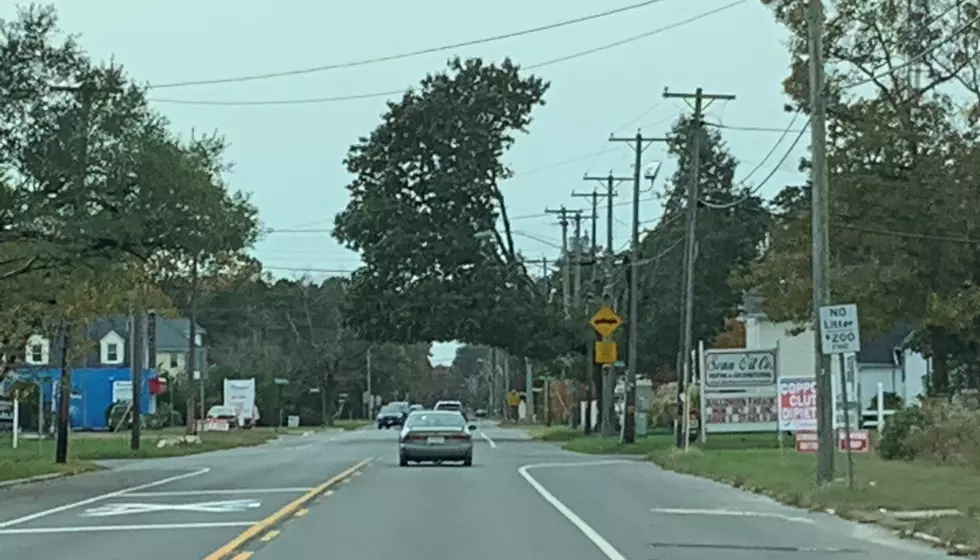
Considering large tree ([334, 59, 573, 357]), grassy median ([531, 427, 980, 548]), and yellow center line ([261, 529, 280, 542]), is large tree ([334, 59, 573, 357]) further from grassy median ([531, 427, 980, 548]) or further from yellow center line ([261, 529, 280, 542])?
yellow center line ([261, 529, 280, 542])

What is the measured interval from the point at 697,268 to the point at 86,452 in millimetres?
37769

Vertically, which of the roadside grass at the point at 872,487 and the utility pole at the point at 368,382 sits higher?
the utility pole at the point at 368,382

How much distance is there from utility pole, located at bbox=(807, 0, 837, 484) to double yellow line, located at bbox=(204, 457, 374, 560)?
838 cm

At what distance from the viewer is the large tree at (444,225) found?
62.2 metres

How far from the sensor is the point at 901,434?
3616 centimetres

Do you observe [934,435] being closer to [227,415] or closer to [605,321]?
[605,321]

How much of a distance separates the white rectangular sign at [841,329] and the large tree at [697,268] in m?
47.9

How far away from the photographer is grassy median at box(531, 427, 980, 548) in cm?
2034


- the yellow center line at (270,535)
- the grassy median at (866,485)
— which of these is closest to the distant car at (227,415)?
the grassy median at (866,485)

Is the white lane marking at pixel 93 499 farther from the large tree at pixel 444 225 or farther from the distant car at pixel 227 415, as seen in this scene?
the distant car at pixel 227 415

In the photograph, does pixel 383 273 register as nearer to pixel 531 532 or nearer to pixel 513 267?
pixel 513 267

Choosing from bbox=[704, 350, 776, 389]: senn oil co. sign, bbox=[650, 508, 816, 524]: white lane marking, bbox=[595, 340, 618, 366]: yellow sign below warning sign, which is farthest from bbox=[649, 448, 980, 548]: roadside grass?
bbox=[595, 340, 618, 366]: yellow sign below warning sign

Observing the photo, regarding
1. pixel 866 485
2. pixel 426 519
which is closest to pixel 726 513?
pixel 866 485

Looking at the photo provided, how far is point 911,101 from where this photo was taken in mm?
48344
